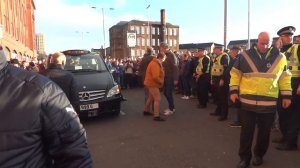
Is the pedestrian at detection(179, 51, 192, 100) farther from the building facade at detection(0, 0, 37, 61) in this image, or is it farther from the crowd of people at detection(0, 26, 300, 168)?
the building facade at detection(0, 0, 37, 61)

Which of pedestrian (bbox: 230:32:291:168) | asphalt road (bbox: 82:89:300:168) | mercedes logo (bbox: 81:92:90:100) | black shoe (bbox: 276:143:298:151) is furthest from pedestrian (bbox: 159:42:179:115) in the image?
pedestrian (bbox: 230:32:291:168)

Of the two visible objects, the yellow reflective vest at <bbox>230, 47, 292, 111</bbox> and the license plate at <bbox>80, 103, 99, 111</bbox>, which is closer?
the yellow reflective vest at <bbox>230, 47, 292, 111</bbox>

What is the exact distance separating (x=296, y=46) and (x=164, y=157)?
313 cm

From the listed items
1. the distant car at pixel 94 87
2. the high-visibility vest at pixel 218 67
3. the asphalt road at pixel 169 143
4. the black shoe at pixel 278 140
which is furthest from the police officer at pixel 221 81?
the distant car at pixel 94 87

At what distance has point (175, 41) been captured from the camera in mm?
117188

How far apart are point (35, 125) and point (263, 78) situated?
4.05 m

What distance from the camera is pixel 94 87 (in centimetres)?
897

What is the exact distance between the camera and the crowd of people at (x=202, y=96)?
5.33 feet

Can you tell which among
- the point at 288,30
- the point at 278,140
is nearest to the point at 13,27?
the point at 278,140

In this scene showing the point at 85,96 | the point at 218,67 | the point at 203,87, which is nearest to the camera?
the point at 85,96

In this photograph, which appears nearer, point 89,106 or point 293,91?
point 293,91

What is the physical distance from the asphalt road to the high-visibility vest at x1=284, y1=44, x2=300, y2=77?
4.70 feet

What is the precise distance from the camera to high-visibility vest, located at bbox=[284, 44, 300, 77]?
6.10 meters

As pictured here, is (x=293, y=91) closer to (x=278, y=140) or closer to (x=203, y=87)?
(x=278, y=140)
